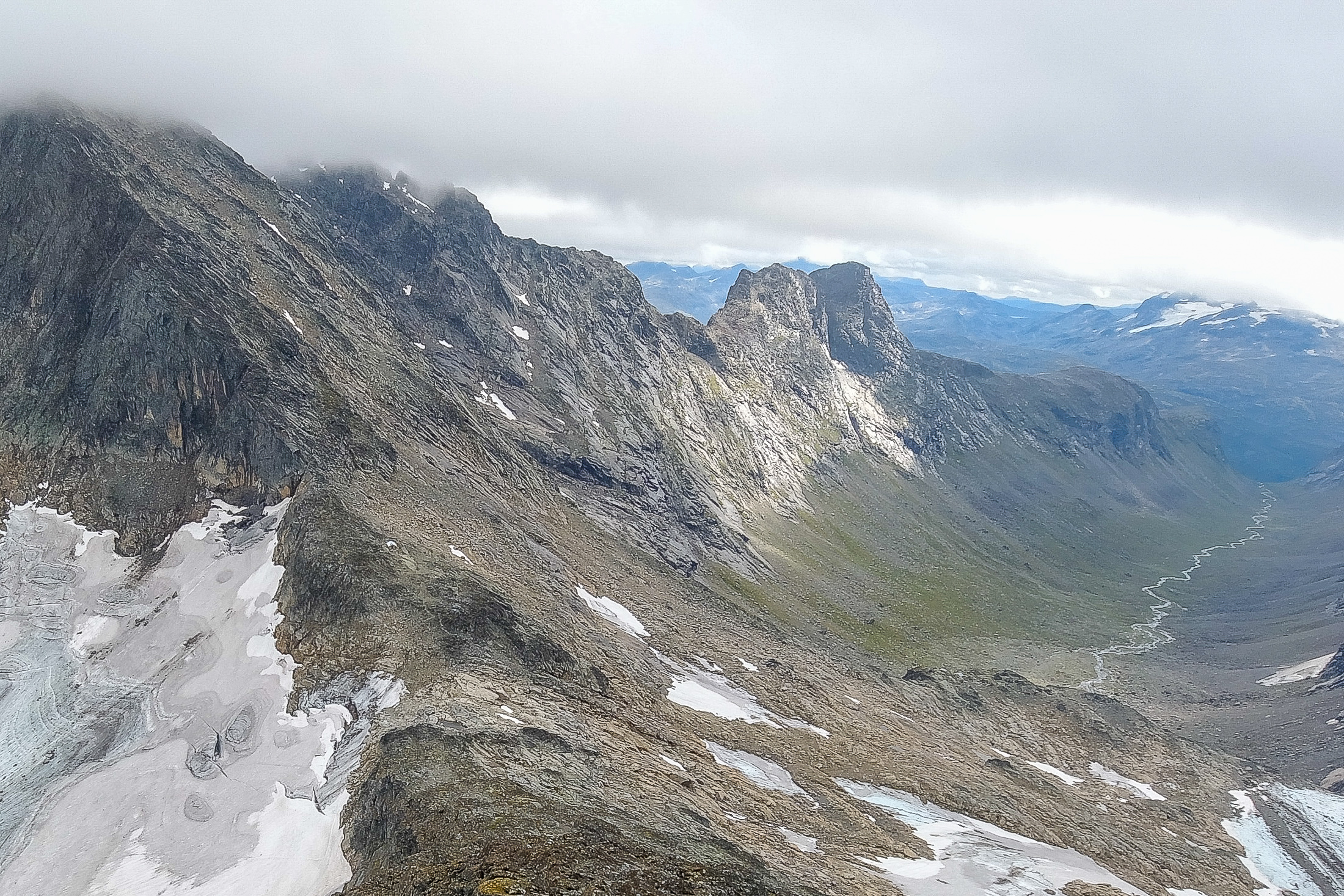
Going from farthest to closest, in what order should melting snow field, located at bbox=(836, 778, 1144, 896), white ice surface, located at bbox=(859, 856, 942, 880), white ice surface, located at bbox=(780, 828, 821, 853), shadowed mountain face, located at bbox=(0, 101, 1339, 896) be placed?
melting snow field, located at bbox=(836, 778, 1144, 896)
white ice surface, located at bbox=(859, 856, 942, 880)
white ice surface, located at bbox=(780, 828, 821, 853)
shadowed mountain face, located at bbox=(0, 101, 1339, 896)

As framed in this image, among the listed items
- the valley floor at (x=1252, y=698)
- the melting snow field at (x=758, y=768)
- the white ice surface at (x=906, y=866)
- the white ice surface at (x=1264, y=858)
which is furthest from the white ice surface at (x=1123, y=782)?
the melting snow field at (x=758, y=768)

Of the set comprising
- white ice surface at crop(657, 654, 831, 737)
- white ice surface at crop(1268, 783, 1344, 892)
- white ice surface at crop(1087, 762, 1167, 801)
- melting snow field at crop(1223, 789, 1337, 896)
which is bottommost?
white ice surface at crop(1268, 783, 1344, 892)

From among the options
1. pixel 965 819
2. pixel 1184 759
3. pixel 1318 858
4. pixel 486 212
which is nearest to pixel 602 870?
pixel 965 819

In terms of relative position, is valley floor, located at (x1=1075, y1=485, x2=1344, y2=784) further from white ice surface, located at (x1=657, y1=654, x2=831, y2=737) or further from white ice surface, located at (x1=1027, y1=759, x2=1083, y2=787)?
white ice surface, located at (x1=657, y1=654, x2=831, y2=737)

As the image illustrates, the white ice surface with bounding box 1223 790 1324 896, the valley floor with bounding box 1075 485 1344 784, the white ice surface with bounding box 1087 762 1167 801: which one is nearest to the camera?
the white ice surface with bounding box 1223 790 1324 896

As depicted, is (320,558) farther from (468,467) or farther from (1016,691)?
(1016,691)

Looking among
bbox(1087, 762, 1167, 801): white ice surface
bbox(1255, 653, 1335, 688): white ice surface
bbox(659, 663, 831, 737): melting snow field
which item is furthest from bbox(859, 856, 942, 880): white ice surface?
bbox(1255, 653, 1335, 688): white ice surface
